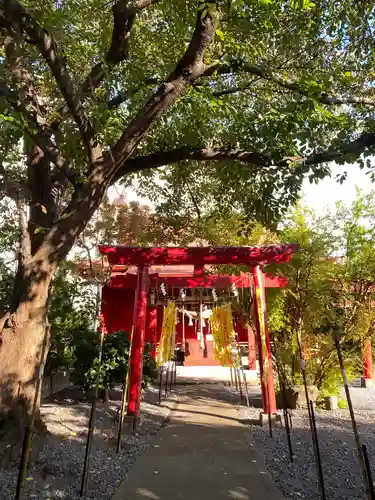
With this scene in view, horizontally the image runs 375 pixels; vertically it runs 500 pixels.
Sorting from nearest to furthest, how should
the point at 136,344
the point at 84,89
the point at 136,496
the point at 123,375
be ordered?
the point at 136,496 < the point at 84,89 < the point at 136,344 < the point at 123,375

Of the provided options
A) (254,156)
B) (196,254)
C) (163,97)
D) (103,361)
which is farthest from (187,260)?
(163,97)

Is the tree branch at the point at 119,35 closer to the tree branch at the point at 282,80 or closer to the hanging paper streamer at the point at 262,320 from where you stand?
the tree branch at the point at 282,80

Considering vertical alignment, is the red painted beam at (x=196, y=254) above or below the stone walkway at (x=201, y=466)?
above

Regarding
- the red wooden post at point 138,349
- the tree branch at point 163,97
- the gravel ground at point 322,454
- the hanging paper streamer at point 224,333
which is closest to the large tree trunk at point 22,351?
the tree branch at point 163,97

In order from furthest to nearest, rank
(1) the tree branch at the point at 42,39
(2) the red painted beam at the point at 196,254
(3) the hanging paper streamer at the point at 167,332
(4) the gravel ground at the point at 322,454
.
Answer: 1. (3) the hanging paper streamer at the point at 167,332
2. (2) the red painted beam at the point at 196,254
3. (4) the gravel ground at the point at 322,454
4. (1) the tree branch at the point at 42,39

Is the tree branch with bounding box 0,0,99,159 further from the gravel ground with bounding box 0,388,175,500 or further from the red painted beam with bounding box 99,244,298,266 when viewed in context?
the gravel ground with bounding box 0,388,175,500

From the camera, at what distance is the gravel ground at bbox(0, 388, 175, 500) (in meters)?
4.27

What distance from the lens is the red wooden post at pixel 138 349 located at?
7535 millimetres

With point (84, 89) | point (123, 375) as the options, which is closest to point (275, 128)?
point (84, 89)

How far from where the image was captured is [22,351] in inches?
191

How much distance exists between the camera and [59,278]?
9047 mm

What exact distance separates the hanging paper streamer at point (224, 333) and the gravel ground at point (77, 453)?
6.00 ft

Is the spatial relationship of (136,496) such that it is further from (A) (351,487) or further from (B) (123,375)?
(B) (123,375)

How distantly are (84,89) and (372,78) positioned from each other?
17.4 feet
